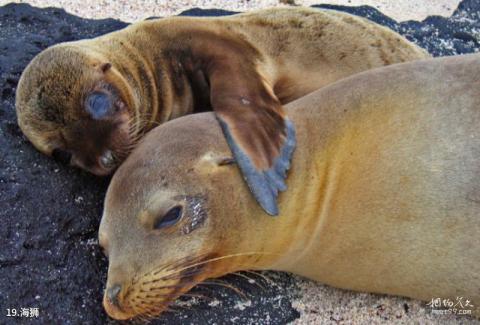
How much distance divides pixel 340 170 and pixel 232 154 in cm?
51

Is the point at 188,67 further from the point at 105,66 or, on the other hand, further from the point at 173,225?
the point at 173,225

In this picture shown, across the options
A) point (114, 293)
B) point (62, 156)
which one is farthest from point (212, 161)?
point (62, 156)

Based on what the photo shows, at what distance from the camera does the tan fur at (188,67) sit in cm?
357

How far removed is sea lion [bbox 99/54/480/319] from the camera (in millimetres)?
2906

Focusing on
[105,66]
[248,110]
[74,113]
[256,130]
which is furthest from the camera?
[105,66]

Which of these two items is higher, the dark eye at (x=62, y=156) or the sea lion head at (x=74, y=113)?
the sea lion head at (x=74, y=113)

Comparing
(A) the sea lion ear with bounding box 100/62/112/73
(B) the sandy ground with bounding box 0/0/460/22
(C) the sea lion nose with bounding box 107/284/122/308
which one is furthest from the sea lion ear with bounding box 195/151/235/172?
(B) the sandy ground with bounding box 0/0/460/22

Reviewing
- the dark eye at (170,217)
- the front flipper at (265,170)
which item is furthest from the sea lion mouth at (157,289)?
the front flipper at (265,170)

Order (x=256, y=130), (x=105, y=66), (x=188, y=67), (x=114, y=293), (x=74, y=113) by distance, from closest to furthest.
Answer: (x=114, y=293) → (x=256, y=130) → (x=74, y=113) → (x=105, y=66) → (x=188, y=67)

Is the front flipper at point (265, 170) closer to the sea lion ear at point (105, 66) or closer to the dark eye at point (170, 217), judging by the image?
the dark eye at point (170, 217)

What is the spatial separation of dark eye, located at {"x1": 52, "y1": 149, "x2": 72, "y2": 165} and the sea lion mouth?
Result: 102 cm

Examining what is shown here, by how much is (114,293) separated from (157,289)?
181 millimetres

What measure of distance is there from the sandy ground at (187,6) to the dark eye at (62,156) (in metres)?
2.44

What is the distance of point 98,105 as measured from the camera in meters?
3.61
